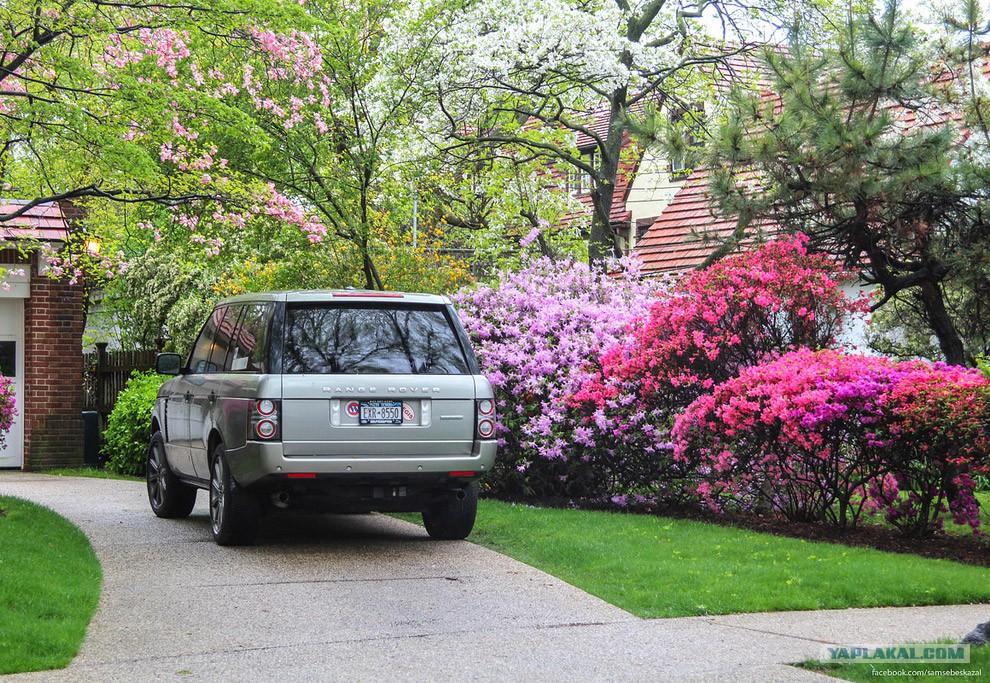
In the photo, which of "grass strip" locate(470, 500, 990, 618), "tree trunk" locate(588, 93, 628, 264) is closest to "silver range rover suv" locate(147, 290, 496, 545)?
"grass strip" locate(470, 500, 990, 618)

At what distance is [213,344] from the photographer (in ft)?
35.7

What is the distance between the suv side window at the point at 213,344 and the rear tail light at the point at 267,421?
150 centimetres

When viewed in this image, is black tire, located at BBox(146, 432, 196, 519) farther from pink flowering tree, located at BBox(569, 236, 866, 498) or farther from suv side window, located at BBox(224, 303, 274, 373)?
pink flowering tree, located at BBox(569, 236, 866, 498)

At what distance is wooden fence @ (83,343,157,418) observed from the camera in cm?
2070

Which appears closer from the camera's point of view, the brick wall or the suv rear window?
the suv rear window

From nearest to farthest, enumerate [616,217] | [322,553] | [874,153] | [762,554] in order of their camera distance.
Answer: [762,554] → [322,553] → [874,153] → [616,217]

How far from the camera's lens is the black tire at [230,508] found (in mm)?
9555

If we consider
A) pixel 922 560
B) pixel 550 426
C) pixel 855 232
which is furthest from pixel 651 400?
pixel 922 560

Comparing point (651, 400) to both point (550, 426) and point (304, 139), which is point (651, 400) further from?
point (304, 139)

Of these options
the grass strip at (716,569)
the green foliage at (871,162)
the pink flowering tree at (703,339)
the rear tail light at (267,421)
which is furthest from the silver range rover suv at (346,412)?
the green foliage at (871,162)

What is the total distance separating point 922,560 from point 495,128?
14.3m

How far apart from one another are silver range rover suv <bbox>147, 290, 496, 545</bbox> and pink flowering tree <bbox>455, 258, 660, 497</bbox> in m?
2.33

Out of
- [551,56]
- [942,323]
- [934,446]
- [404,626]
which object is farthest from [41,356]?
[934,446]

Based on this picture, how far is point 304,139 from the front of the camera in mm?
16438
